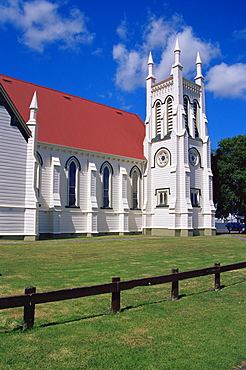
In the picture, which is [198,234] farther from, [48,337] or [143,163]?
[48,337]

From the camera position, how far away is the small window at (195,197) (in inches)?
1540

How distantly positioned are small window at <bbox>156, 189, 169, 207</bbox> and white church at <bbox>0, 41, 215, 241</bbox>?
113 mm

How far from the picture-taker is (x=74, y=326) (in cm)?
725

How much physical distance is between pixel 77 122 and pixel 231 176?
2032 cm

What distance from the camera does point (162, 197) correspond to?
3900cm

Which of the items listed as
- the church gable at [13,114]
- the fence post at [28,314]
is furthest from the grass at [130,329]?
the church gable at [13,114]

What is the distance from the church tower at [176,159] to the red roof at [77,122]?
3031mm

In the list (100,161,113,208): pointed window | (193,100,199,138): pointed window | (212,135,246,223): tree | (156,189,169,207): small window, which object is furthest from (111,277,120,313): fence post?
(212,135,246,223): tree

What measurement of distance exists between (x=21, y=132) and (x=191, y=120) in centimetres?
2076

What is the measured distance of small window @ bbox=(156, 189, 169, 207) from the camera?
38394 mm

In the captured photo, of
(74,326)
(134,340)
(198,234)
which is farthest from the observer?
(198,234)

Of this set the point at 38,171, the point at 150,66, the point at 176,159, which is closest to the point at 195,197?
the point at 176,159

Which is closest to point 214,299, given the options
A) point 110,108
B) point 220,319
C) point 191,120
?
point 220,319

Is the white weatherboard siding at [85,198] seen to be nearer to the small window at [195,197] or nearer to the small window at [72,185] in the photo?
the small window at [72,185]
